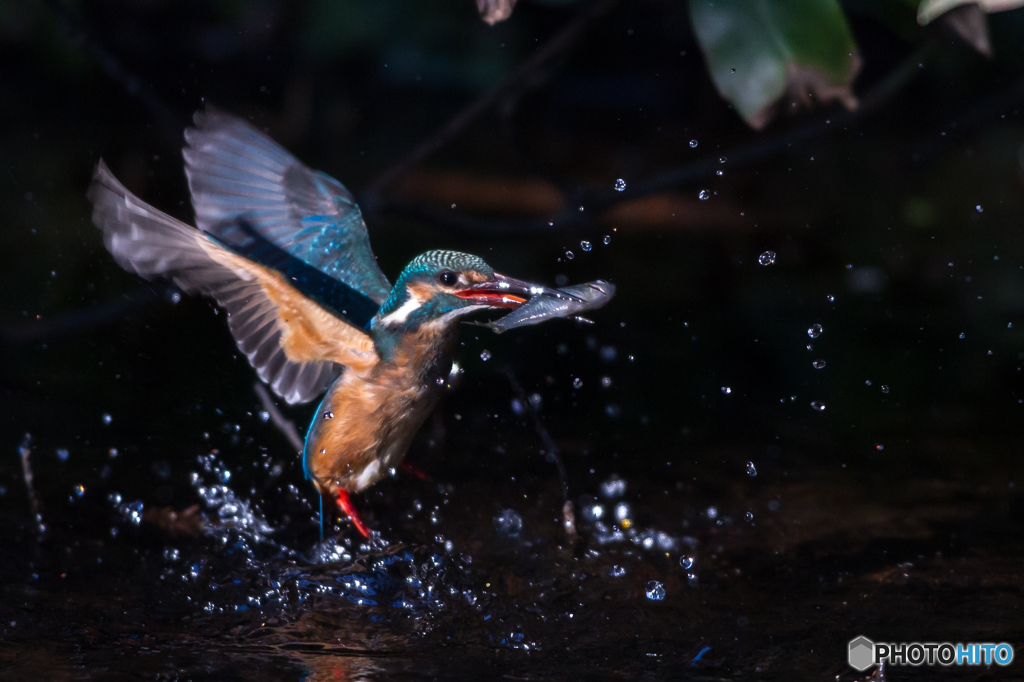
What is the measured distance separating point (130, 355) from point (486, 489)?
5.85 feet

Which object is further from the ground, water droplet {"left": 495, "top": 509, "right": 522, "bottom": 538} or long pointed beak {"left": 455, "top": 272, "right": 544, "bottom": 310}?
long pointed beak {"left": 455, "top": 272, "right": 544, "bottom": 310}

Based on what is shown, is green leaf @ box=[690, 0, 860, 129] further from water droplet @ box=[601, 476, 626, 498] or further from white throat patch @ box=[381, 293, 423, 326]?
water droplet @ box=[601, 476, 626, 498]

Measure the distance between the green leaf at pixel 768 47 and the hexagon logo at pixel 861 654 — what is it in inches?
52.0

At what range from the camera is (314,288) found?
2.70 metres

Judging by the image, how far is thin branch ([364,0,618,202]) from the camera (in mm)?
3332

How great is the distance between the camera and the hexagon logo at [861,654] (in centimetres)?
198

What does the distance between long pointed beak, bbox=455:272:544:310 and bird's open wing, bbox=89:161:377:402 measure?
0.27m

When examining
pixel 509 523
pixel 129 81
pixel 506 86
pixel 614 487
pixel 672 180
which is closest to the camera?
pixel 509 523

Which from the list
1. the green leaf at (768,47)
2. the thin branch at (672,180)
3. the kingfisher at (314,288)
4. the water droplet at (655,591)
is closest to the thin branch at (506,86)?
the thin branch at (672,180)

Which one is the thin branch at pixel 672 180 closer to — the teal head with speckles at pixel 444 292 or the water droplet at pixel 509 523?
the water droplet at pixel 509 523

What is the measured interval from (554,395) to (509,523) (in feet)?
3.64

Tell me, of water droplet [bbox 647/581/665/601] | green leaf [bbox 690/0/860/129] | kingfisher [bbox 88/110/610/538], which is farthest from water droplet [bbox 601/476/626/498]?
green leaf [bbox 690/0/860/129]

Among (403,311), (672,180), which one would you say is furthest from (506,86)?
(403,311)

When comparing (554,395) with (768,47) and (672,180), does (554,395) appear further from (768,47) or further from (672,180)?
(768,47)
